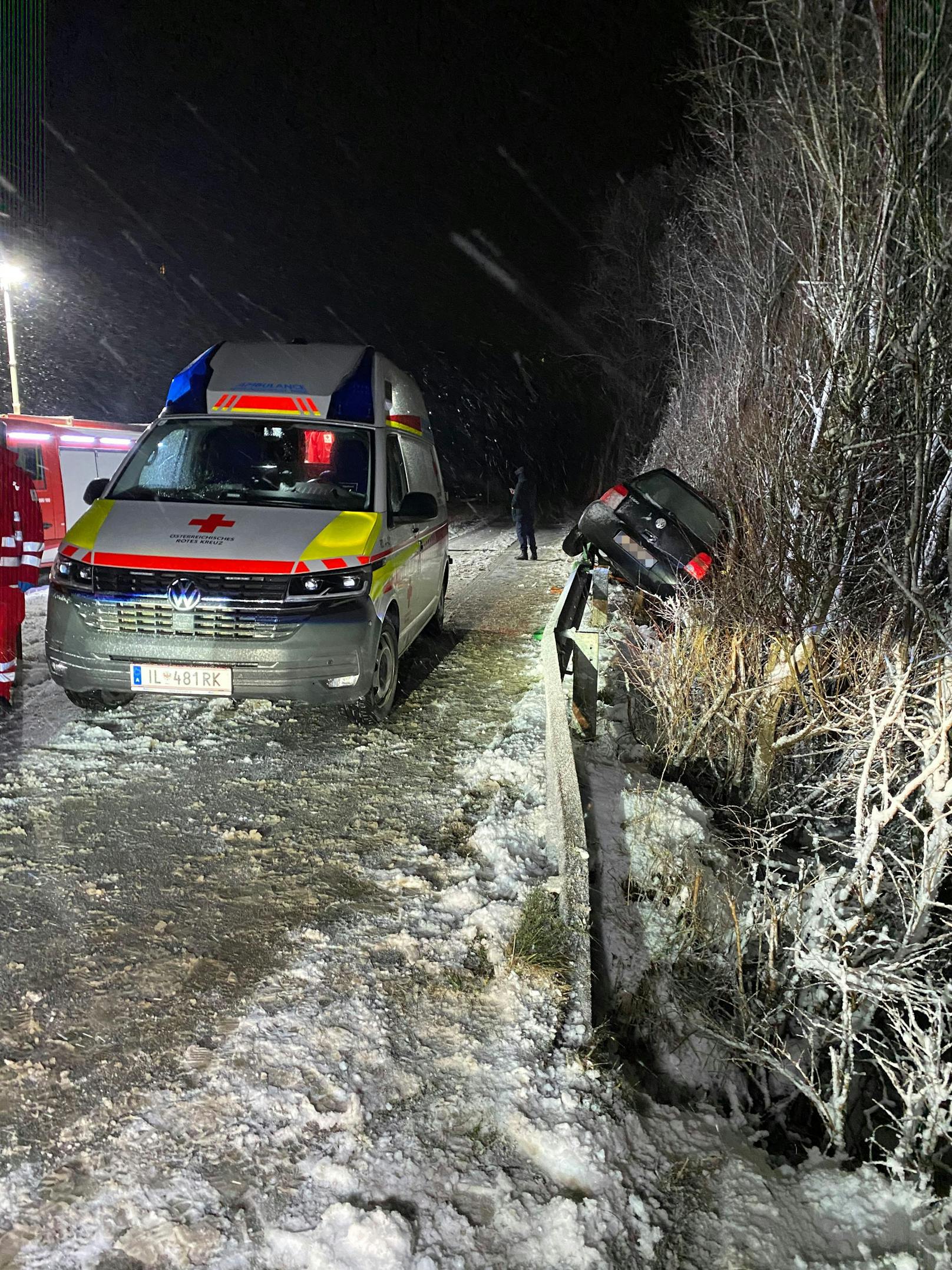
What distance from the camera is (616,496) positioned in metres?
10.1

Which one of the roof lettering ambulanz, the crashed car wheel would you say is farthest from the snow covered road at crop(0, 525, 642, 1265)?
the crashed car wheel

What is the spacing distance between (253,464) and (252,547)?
125cm

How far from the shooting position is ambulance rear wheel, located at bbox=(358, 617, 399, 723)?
577cm

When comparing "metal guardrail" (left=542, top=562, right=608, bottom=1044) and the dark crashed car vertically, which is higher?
the dark crashed car

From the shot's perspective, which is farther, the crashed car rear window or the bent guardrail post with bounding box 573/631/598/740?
the crashed car rear window

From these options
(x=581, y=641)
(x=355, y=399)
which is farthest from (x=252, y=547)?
(x=581, y=641)

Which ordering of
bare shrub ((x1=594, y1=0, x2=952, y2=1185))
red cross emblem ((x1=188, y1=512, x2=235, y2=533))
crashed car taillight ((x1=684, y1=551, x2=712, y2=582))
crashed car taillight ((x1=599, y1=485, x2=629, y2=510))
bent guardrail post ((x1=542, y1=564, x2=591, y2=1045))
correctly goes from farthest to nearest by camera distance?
1. crashed car taillight ((x1=599, y1=485, x2=629, y2=510))
2. crashed car taillight ((x1=684, y1=551, x2=712, y2=582))
3. red cross emblem ((x1=188, y1=512, x2=235, y2=533))
4. bare shrub ((x1=594, y1=0, x2=952, y2=1185))
5. bent guardrail post ((x1=542, y1=564, x2=591, y2=1045))

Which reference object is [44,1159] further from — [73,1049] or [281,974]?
[281,974]

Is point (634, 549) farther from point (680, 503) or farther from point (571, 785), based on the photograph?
point (571, 785)

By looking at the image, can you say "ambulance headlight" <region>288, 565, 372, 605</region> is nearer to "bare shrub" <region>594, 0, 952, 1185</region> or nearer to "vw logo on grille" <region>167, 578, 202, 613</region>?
"vw logo on grille" <region>167, 578, 202, 613</region>

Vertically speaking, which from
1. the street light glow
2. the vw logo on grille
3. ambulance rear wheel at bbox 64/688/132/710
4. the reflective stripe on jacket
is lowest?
ambulance rear wheel at bbox 64/688/132/710

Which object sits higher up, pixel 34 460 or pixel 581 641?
pixel 34 460

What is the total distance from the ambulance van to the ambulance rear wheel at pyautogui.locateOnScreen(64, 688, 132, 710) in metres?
0.02

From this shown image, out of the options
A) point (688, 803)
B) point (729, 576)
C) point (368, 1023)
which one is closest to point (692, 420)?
point (729, 576)
